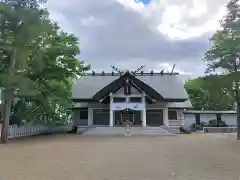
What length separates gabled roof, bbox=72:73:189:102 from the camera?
30.9 meters

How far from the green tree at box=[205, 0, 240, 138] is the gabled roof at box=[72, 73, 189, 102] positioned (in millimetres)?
10501

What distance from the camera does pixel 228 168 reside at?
8.56 m

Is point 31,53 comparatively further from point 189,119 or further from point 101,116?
point 189,119

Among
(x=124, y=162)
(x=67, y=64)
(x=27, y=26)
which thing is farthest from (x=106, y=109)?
(x=124, y=162)

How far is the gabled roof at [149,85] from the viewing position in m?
30.9

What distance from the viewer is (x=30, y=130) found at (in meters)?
24.7

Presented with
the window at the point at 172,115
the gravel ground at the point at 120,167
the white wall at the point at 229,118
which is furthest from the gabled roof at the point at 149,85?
the gravel ground at the point at 120,167

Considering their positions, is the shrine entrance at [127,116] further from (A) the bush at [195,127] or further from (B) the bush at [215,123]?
(B) the bush at [215,123]

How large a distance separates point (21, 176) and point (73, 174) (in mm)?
1221

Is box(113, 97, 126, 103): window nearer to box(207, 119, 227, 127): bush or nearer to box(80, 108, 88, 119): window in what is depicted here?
box(80, 108, 88, 119): window

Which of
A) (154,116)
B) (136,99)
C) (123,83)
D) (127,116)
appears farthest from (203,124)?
(123,83)

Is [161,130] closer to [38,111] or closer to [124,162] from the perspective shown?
[38,111]

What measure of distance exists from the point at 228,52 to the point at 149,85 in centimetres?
1462

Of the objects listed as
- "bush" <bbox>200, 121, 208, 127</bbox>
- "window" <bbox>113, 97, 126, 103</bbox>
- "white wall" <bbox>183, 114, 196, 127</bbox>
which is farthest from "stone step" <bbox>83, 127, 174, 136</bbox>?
"white wall" <bbox>183, 114, 196, 127</bbox>
